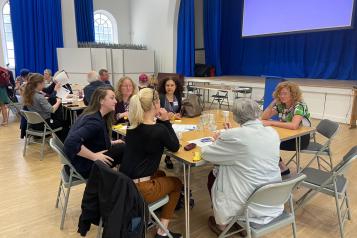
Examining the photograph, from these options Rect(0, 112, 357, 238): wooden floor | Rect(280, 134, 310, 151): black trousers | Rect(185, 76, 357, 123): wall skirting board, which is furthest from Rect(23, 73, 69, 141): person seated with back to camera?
Rect(185, 76, 357, 123): wall skirting board

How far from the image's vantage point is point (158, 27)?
923 centimetres

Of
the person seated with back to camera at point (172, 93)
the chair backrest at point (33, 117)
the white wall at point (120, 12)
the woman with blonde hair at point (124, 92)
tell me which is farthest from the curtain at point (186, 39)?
the chair backrest at point (33, 117)

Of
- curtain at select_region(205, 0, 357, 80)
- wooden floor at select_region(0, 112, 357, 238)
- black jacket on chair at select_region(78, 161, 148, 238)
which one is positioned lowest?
wooden floor at select_region(0, 112, 357, 238)

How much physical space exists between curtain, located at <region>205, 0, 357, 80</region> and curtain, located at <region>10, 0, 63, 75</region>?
4.69 metres

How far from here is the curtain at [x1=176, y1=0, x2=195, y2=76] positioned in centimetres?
858

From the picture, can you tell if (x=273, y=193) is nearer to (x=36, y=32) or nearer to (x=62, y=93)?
(x=62, y=93)

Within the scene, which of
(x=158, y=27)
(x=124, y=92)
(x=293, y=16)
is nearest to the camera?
(x=124, y=92)

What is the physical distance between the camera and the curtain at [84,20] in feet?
28.5

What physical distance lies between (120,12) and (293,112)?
882 centimetres

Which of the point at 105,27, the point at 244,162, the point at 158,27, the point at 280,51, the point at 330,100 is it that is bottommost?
the point at 330,100

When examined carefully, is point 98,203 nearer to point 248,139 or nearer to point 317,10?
point 248,139

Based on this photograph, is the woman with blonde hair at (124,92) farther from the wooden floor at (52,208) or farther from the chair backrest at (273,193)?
the chair backrest at (273,193)

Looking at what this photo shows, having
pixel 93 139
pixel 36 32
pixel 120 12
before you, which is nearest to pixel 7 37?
pixel 36 32

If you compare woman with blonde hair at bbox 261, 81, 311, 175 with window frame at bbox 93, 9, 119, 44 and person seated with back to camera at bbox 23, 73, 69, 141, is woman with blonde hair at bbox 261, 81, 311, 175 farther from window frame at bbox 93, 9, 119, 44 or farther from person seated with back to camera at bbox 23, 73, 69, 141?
window frame at bbox 93, 9, 119, 44
